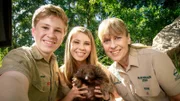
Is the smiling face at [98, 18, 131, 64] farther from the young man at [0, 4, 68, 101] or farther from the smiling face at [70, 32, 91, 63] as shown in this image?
the young man at [0, 4, 68, 101]

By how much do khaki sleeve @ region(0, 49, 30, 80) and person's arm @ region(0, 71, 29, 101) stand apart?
0.27 ft

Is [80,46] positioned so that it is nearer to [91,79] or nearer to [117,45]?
[117,45]

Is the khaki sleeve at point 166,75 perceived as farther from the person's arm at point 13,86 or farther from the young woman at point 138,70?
the person's arm at point 13,86

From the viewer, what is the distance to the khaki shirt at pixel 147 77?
3490 mm

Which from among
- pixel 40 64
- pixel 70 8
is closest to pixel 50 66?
pixel 40 64

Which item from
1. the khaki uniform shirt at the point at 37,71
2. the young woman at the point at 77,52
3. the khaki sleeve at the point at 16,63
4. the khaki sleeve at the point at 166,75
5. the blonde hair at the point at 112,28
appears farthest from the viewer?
the young woman at the point at 77,52

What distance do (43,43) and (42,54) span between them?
17 cm

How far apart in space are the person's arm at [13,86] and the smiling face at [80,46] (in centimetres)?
208

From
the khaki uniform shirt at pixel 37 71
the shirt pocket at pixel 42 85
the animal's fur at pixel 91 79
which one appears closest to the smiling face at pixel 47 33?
the khaki uniform shirt at pixel 37 71

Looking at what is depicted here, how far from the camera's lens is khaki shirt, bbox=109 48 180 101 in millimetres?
3490

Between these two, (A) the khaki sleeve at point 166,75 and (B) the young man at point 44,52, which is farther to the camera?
Result: (A) the khaki sleeve at point 166,75

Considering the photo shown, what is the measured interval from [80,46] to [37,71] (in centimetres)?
132

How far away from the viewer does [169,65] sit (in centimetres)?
350

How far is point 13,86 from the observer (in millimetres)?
1743
